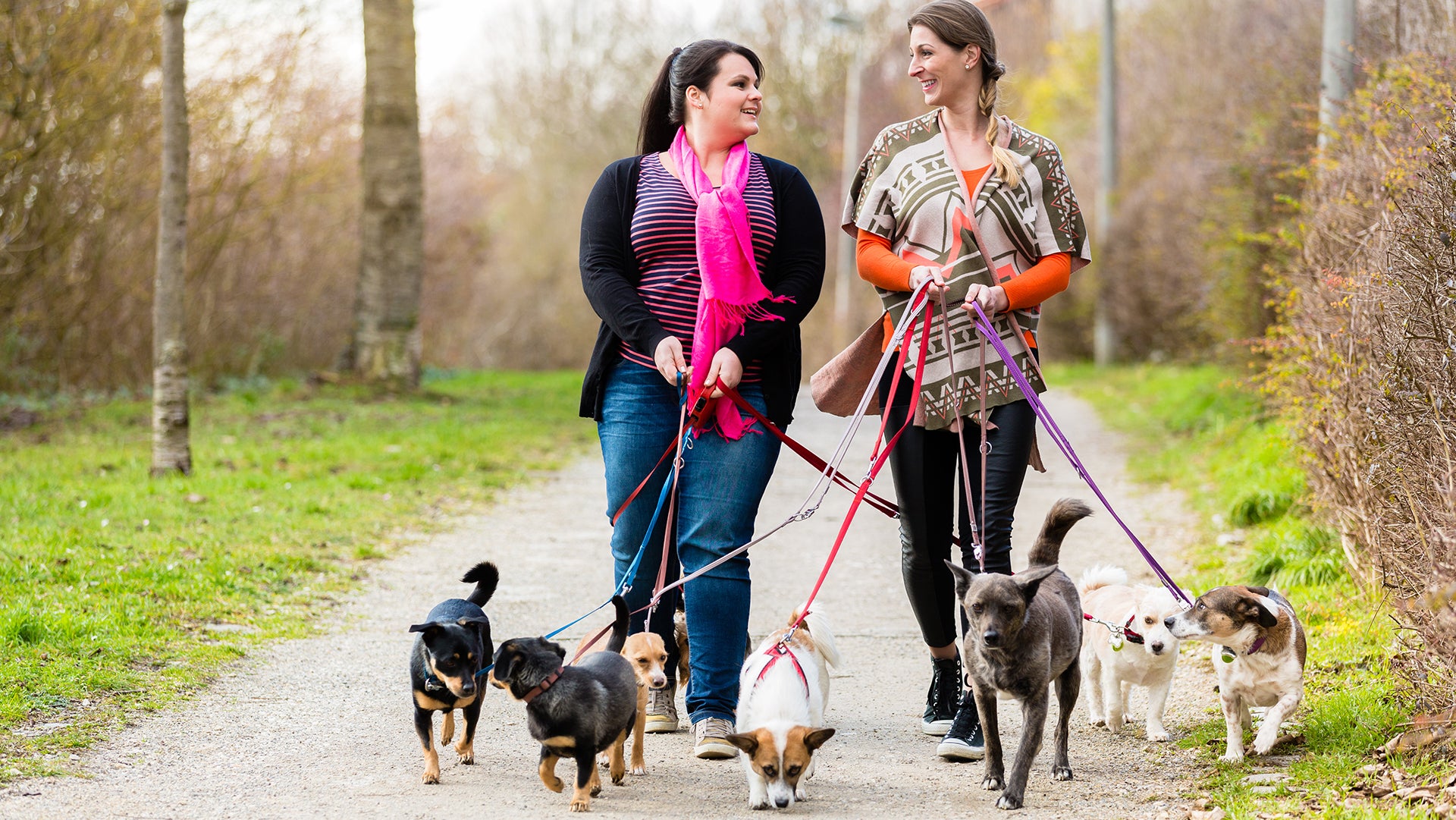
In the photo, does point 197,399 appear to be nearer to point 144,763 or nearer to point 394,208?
point 394,208

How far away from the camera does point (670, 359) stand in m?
4.30

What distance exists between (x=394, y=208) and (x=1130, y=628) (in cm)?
1308

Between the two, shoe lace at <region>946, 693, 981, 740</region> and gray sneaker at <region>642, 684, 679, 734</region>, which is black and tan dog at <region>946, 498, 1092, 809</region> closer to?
shoe lace at <region>946, 693, 981, 740</region>

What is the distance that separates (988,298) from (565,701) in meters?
1.77

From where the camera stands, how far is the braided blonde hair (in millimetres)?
4270

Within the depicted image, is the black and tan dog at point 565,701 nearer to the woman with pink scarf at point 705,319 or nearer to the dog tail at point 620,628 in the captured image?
the dog tail at point 620,628

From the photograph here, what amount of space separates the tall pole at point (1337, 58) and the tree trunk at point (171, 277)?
25.8ft

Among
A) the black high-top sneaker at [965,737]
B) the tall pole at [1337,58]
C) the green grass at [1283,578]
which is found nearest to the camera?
the green grass at [1283,578]

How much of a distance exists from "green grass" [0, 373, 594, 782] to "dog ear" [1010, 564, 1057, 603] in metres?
Result: 2.93

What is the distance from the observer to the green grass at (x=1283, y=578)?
4.00 m

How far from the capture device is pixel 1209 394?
13922 millimetres

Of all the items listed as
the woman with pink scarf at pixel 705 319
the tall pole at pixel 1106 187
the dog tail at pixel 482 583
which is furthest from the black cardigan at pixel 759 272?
the tall pole at pixel 1106 187

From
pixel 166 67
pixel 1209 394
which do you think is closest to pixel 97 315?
pixel 166 67

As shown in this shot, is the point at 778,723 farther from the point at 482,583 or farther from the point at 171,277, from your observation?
the point at 171,277
